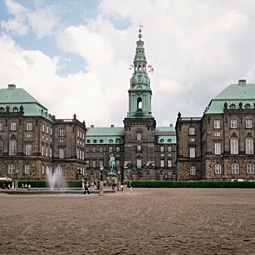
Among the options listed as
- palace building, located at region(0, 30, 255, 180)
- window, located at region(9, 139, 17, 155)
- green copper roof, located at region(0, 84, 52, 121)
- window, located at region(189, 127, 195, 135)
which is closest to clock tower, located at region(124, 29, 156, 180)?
palace building, located at region(0, 30, 255, 180)

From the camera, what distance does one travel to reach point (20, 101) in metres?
90.4

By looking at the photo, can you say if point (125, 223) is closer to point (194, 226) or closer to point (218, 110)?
point (194, 226)

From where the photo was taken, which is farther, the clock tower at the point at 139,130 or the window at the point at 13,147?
the clock tower at the point at 139,130

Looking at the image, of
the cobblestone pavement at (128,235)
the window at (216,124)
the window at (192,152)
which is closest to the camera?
the cobblestone pavement at (128,235)

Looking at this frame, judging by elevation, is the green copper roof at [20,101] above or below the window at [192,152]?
above

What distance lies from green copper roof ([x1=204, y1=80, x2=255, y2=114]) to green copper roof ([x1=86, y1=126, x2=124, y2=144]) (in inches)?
2541

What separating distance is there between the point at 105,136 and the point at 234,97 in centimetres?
6957

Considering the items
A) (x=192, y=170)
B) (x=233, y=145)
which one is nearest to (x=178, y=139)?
(x=192, y=170)

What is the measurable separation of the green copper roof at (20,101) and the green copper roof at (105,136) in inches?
2172

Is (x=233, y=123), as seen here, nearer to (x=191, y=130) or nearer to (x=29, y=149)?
(x=191, y=130)

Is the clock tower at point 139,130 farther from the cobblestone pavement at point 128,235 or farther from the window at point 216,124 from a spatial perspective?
the cobblestone pavement at point 128,235

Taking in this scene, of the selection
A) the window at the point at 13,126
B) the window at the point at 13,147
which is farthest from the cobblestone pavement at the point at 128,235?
the window at the point at 13,126

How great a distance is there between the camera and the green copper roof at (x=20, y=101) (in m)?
88.9

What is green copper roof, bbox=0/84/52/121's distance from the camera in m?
88.9
